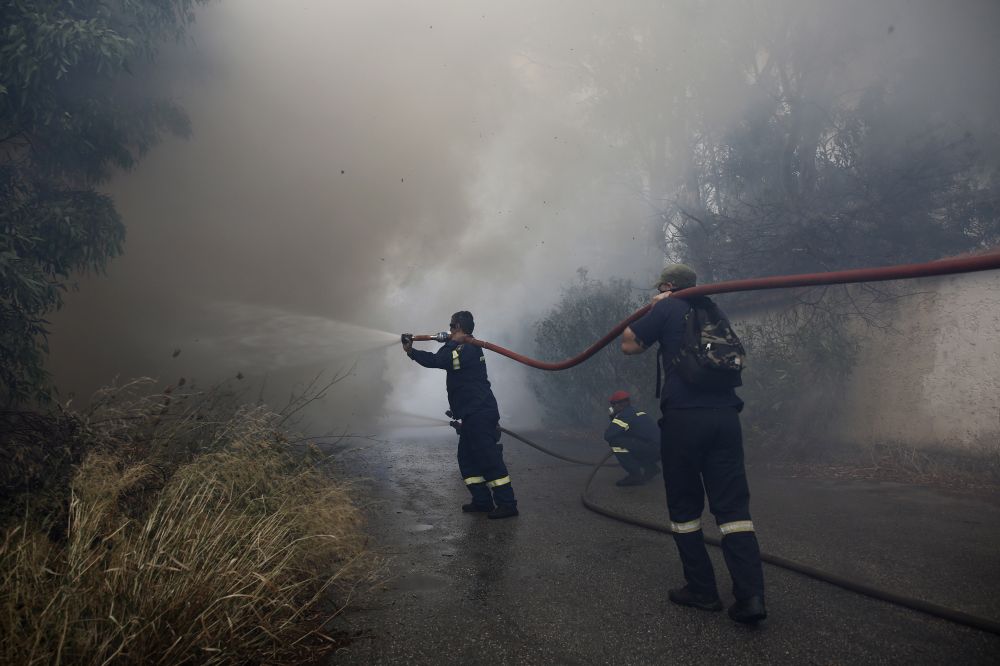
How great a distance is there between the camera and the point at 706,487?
2.97m

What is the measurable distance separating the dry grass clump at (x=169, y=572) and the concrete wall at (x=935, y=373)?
5859 mm

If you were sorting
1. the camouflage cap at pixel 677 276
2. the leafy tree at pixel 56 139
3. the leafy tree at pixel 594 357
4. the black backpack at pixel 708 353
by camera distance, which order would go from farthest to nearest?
1. the leafy tree at pixel 594 357
2. the leafy tree at pixel 56 139
3. the camouflage cap at pixel 677 276
4. the black backpack at pixel 708 353

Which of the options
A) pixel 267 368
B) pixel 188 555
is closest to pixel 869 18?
pixel 267 368

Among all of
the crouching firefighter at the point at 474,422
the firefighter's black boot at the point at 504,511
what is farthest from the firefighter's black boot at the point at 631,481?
the firefighter's black boot at the point at 504,511

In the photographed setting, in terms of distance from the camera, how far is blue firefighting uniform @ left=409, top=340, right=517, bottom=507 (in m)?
4.79

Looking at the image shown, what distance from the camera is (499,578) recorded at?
10.9 feet

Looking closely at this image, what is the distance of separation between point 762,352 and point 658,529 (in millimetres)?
A: 4312

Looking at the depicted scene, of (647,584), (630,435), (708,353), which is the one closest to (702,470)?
(708,353)

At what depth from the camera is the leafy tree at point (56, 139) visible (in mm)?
5012

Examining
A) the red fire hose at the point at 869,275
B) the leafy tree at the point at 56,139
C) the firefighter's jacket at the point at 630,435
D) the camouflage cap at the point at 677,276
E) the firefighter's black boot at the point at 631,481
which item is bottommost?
the firefighter's black boot at the point at 631,481

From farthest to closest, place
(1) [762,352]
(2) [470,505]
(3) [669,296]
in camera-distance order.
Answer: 1. (1) [762,352]
2. (2) [470,505]
3. (3) [669,296]

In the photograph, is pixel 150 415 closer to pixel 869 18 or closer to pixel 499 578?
pixel 499 578

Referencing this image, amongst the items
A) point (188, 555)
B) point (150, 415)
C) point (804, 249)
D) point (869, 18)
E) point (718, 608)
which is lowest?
point (718, 608)

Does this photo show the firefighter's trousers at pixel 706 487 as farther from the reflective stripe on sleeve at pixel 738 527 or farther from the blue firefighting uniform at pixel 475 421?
the blue firefighting uniform at pixel 475 421
